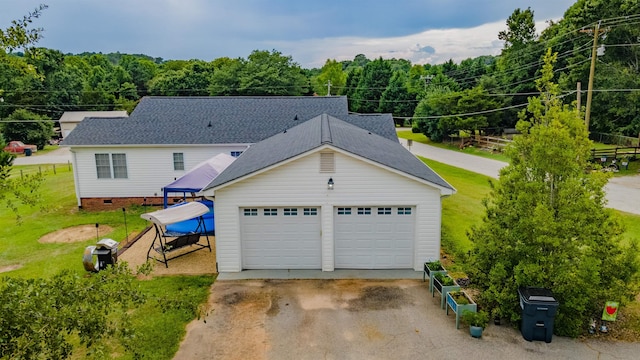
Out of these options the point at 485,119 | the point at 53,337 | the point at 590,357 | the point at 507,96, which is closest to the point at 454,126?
the point at 485,119

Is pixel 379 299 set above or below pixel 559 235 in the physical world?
below

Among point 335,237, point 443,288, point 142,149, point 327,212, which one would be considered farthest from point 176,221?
point 142,149

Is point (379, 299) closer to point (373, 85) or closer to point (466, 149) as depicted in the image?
point (466, 149)

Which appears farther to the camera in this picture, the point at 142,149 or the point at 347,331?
the point at 142,149

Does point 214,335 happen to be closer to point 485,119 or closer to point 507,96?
point 485,119

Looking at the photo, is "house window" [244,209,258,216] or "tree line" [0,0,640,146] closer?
"house window" [244,209,258,216]

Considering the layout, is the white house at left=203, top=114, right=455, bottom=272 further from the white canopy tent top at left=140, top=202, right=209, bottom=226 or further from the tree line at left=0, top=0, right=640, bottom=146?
the tree line at left=0, top=0, right=640, bottom=146

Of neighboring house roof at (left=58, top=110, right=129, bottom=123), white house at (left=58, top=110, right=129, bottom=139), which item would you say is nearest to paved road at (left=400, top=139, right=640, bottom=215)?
neighboring house roof at (left=58, top=110, right=129, bottom=123)
